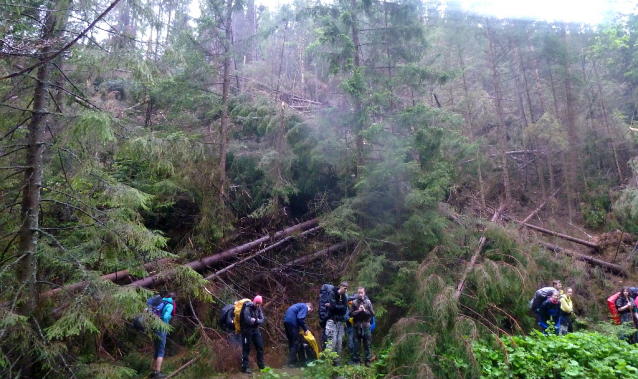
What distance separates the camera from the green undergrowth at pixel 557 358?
7348 mm

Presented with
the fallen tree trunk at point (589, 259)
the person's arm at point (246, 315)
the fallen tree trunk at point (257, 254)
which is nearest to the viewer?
the person's arm at point (246, 315)

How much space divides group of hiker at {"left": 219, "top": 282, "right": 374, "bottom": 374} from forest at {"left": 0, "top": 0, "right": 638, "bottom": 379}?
0.54m

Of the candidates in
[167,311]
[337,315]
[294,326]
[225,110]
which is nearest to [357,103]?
[225,110]

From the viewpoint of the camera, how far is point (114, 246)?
7223mm

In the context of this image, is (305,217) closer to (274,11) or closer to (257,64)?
(257,64)

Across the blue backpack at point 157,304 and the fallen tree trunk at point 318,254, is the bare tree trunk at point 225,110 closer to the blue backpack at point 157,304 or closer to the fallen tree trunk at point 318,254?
the fallen tree trunk at point 318,254

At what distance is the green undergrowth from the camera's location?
7348mm

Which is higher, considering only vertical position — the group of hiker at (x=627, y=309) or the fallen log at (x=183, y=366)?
the group of hiker at (x=627, y=309)

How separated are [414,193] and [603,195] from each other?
11537 mm

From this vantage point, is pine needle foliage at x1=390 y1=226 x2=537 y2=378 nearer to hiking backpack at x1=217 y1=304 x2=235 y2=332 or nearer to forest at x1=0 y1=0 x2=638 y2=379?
forest at x1=0 y1=0 x2=638 y2=379

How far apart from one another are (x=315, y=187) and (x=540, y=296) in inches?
281

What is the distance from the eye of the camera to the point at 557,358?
25.7 ft

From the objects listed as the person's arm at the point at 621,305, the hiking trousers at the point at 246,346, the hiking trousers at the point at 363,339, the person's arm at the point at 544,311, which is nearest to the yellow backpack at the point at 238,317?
the hiking trousers at the point at 246,346

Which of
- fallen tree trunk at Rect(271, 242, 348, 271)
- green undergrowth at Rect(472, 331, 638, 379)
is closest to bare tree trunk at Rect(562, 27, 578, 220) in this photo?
fallen tree trunk at Rect(271, 242, 348, 271)
